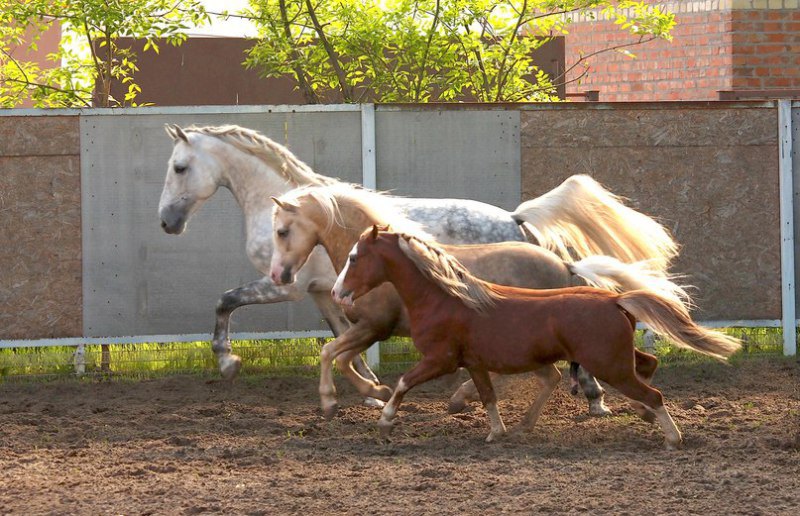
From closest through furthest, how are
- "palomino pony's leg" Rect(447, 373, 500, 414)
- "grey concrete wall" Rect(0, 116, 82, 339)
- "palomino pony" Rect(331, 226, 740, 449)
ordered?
"palomino pony" Rect(331, 226, 740, 449), "palomino pony's leg" Rect(447, 373, 500, 414), "grey concrete wall" Rect(0, 116, 82, 339)

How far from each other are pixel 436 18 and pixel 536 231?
325 cm

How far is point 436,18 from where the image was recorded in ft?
33.7

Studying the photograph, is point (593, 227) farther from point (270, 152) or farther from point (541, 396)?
point (270, 152)

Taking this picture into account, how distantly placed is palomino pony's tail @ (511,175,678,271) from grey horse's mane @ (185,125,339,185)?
56.8 inches

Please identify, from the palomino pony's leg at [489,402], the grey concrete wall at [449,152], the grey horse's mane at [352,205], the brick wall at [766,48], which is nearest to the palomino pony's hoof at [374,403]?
the grey horse's mane at [352,205]

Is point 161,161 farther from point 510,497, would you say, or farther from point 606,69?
point 606,69

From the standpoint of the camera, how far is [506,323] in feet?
20.0

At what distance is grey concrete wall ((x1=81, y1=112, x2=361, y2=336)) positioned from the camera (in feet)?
29.7

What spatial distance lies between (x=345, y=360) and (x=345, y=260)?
1.89 feet

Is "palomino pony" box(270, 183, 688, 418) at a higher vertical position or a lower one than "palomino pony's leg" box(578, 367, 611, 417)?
higher

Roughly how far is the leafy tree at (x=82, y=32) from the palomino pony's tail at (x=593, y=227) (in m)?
3.95

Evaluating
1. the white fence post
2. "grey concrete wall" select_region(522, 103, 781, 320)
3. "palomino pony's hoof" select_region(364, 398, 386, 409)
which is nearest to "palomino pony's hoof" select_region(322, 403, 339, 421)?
"palomino pony's hoof" select_region(364, 398, 386, 409)

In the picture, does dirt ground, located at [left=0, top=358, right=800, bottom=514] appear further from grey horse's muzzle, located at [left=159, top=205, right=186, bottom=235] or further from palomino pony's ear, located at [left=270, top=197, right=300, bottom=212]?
palomino pony's ear, located at [left=270, top=197, right=300, bottom=212]

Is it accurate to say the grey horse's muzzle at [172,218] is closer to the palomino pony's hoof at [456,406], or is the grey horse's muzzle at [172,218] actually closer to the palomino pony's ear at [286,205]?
the palomino pony's ear at [286,205]
